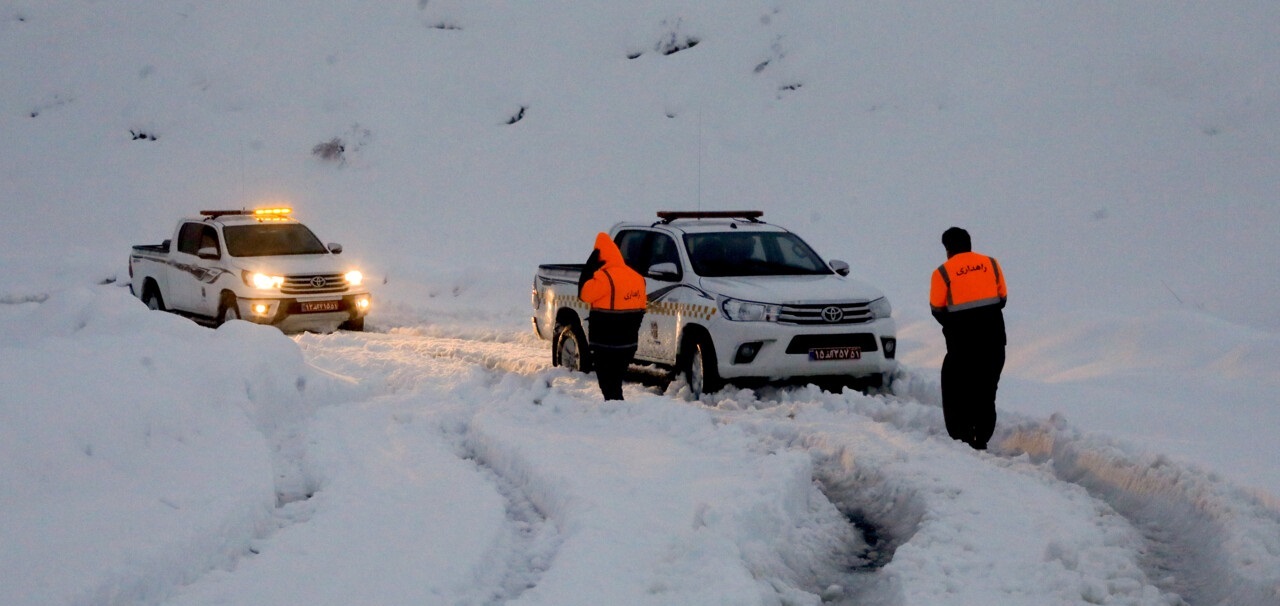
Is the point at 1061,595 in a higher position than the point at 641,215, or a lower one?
lower

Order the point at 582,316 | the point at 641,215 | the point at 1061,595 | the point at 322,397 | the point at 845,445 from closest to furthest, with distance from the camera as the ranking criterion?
the point at 1061,595, the point at 845,445, the point at 322,397, the point at 582,316, the point at 641,215

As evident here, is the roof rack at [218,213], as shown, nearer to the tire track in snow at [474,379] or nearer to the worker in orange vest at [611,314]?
the tire track in snow at [474,379]

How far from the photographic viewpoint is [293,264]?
15.7m

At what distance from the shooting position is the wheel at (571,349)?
39.1ft

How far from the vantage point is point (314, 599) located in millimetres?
4953

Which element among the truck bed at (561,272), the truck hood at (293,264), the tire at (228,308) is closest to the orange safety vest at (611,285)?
the truck bed at (561,272)

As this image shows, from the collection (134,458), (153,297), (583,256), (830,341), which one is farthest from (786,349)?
(583,256)

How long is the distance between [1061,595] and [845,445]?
3178 mm

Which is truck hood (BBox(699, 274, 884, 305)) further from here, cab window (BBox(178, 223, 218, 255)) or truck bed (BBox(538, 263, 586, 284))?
cab window (BBox(178, 223, 218, 255))

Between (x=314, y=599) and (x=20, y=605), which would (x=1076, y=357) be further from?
(x=20, y=605)

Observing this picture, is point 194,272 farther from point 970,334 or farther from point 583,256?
point 970,334

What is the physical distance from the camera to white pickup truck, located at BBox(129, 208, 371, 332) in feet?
50.1

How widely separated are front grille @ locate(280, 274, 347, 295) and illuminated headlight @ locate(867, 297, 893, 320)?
816 cm

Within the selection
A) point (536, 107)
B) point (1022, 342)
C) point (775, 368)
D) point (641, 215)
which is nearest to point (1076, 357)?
point (1022, 342)
